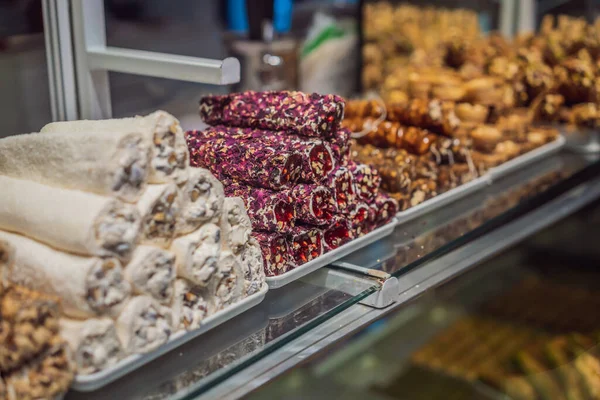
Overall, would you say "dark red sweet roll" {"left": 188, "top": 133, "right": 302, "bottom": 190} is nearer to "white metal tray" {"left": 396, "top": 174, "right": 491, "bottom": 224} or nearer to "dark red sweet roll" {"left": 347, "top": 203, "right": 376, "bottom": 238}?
"dark red sweet roll" {"left": 347, "top": 203, "right": 376, "bottom": 238}

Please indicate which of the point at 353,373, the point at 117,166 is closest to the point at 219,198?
the point at 117,166

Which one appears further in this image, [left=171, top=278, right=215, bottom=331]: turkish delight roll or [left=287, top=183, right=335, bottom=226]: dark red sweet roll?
[left=287, top=183, right=335, bottom=226]: dark red sweet roll

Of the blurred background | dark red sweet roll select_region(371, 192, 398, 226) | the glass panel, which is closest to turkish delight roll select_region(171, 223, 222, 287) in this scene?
dark red sweet roll select_region(371, 192, 398, 226)

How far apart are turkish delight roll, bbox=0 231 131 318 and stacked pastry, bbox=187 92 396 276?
281 millimetres

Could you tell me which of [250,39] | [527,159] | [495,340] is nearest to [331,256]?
[527,159]

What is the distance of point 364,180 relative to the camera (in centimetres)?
134

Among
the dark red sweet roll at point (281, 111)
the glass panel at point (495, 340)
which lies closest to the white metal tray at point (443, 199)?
the dark red sweet roll at point (281, 111)

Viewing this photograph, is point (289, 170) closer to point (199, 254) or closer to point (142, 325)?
point (199, 254)

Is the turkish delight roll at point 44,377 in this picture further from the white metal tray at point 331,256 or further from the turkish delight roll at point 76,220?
the white metal tray at point 331,256

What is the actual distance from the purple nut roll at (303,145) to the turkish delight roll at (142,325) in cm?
37

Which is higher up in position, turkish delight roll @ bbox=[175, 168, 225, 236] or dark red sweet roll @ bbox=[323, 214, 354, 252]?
turkish delight roll @ bbox=[175, 168, 225, 236]

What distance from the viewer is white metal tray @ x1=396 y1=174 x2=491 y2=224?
58.9 inches

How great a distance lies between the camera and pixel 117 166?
879 mm

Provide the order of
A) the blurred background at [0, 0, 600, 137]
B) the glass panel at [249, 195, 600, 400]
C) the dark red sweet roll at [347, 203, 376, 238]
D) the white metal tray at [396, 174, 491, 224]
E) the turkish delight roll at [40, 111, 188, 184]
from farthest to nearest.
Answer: the glass panel at [249, 195, 600, 400] → the blurred background at [0, 0, 600, 137] → the white metal tray at [396, 174, 491, 224] → the dark red sweet roll at [347, 203, 376, 238] → the turkish delight roll at [40, 111, 188, 184]
